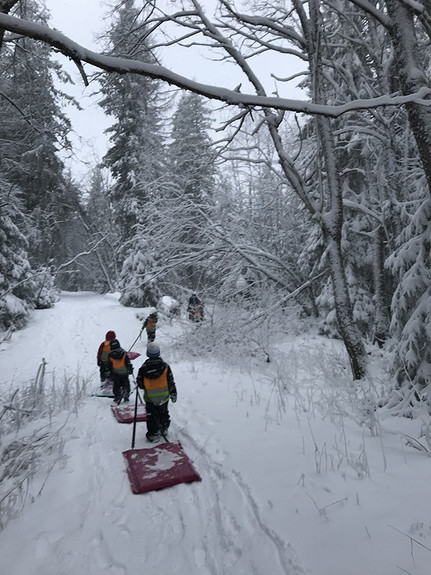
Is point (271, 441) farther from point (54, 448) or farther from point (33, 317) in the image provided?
point (33, 317)

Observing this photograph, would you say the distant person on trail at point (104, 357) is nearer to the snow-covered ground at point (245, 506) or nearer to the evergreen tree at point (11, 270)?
the snow-covered ground at point (245, 506)

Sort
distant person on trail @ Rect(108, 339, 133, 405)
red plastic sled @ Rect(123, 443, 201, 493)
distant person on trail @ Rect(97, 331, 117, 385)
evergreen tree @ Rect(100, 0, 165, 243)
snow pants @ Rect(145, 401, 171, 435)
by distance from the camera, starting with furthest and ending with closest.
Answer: evergreen tree @ Rect(100, 0, 165, 243) → distant person on trail @ Rect(97, 331, 117, 385) → distant person on trail @ Rect(108, 339, 133, 405) → snow pants @ Rect(145, 401, 171, 435) → red plastic sled @ Rect(123, 443, 201, 493)

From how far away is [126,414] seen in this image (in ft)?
20.7

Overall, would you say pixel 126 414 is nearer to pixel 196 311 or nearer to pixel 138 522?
pixel 138 522

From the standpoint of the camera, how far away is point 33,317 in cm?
1786

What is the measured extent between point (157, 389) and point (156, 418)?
408 mm

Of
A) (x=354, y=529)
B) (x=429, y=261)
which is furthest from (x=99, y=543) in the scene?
(x=429, y=261)

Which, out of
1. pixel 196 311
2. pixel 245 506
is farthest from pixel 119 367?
pixel 196 311

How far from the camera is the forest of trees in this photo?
4492 mm

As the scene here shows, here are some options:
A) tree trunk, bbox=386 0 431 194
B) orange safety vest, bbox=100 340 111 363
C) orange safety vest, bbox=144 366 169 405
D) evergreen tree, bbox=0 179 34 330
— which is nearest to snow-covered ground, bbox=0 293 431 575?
orange safety vest, bbox=144 366 169 405

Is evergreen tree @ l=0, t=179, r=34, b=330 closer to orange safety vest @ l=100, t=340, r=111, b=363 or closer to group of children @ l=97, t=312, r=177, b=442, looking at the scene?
orange safety vest @ l=100, t=340, r=111, b=363

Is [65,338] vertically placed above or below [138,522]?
below

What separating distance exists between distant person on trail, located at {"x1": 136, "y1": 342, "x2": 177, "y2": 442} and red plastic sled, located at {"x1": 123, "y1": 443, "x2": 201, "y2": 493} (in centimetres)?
55

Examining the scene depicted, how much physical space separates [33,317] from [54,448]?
48.9ft
